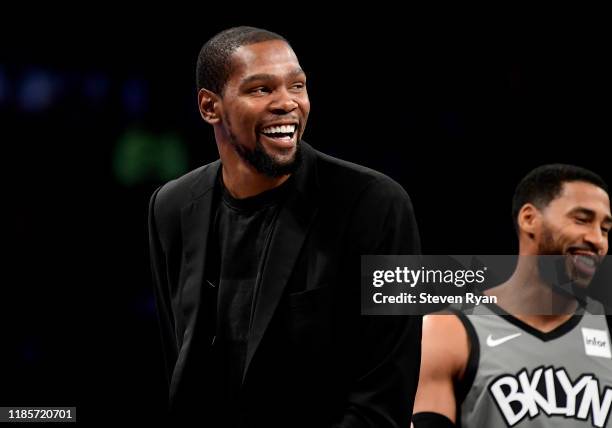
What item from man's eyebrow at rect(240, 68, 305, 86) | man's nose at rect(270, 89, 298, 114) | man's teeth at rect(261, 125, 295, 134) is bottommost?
man's teeth at rect(261, 125, 295, 134)

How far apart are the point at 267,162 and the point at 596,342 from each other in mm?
1827

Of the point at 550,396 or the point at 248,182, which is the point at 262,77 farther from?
the point at 550,396

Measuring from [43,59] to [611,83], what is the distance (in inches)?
109

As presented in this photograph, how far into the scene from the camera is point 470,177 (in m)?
4.67

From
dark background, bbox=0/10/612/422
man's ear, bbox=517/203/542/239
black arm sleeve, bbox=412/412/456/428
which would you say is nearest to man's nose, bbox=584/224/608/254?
man's ear, bbox=517/203/542/239

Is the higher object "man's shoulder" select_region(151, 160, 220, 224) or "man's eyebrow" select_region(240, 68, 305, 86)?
"man's eyebrow" select_region(240, 68, 305, 86)

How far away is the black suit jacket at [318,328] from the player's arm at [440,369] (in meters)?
1.10

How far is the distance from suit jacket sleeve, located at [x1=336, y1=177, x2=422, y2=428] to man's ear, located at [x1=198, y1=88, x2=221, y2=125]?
38cm

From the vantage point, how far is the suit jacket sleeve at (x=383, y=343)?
6.07 ft

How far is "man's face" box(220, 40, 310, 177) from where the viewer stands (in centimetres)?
196

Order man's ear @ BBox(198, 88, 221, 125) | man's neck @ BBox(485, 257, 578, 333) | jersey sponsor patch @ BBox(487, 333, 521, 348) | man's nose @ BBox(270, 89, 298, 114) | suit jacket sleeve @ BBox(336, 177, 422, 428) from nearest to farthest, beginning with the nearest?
suit jacket sleeve @ BBox(336, 177, 422, 428) < man's nose @ BBox(270, 89, 298, 114) < man's ear @ BBox(198, 88, 221, 125) < jersey sponsor patch @ BBox(487, 333, 521, 348) < man's neck @ BBox(485, 257, 578, 333)

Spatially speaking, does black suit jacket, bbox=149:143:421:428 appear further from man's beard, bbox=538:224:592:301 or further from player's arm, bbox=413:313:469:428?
man's beard, bbox=538:224:592:301

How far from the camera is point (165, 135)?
4438 millimetres
